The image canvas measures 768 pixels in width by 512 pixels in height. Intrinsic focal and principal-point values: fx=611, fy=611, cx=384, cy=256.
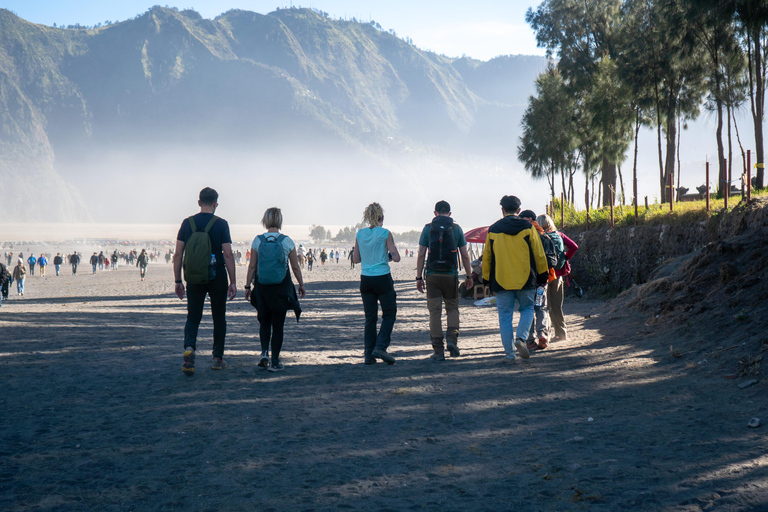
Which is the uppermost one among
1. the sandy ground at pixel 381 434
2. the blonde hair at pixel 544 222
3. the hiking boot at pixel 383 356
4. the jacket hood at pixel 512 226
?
the blonde hair at pixel 544 222

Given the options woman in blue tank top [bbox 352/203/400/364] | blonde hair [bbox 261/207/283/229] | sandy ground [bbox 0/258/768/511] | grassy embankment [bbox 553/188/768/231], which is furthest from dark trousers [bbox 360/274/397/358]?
grassy embankment [bbox 553/188/768/231]

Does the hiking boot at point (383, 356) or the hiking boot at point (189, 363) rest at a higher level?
the hiking boot at point (189, 363)

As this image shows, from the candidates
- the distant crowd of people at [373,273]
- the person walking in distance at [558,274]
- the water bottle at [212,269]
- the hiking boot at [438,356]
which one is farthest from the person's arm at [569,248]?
the water bottle at [212,269]

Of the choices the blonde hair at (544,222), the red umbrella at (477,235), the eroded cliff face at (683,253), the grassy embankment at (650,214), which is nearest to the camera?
the blonde hair at (544,222)

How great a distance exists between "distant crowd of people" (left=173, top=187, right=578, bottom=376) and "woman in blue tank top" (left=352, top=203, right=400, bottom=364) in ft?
0.04

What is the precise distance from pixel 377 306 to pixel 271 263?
55.6 inches

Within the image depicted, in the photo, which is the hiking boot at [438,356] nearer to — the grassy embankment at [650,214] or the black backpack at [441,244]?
the black backpack at [441,244]

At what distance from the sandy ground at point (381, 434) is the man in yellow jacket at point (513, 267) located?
45 centimetres

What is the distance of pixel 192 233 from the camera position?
20.6 feet

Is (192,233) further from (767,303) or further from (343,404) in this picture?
(767,303)

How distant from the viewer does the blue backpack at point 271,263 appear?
6.41 meters

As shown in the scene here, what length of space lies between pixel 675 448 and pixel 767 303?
13.6 feet

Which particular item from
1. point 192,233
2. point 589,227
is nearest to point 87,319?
point 192,233

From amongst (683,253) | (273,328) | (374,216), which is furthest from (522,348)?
(683,253)
